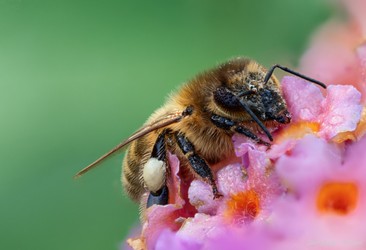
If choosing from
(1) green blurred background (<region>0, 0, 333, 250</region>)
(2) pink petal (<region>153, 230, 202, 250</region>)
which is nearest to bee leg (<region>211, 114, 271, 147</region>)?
(2) pink petal (<region>153, 230, 202, 250</region>)

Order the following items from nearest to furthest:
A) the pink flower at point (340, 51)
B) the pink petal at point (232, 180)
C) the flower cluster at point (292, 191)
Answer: the flower cluster at point (292, 191) < the pink petal at point (232, 180) < the pink flower at point (340, 51)

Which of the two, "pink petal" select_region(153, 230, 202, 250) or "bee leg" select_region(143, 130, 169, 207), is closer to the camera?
"pink petal" select_region(153, 230, 202, 250)

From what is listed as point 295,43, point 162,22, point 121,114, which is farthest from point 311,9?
point 121,114

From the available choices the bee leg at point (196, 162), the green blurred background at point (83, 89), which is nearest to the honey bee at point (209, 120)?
the bee leg at point (196, 162)

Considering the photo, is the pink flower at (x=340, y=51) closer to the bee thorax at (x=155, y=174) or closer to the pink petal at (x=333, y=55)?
the pink petal at (x=333, y=55)

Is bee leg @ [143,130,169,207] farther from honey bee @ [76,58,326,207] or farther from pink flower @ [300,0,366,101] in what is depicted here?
pink flower @ [300,0,366,101]

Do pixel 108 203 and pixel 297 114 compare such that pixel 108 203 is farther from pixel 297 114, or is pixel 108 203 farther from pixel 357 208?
pixel 357 208
